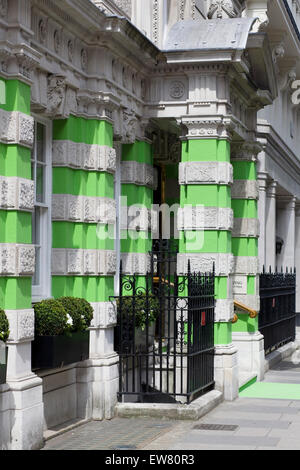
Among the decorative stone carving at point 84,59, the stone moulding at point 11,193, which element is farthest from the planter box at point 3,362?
the decorative stone carving at point 84,59

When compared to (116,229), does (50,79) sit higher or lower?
higher

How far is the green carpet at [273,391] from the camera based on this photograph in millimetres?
16406

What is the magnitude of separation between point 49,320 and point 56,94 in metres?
2.84

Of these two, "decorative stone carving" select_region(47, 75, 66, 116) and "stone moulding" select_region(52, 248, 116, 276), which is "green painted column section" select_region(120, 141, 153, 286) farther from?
"decorative stone carving" select_region(47, 75, 66, 116)

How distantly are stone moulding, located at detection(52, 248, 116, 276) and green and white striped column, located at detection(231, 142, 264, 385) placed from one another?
519cm

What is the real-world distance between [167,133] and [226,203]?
2174 millimetres

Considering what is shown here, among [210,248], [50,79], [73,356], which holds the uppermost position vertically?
[50,79]

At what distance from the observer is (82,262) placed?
13.1 metres

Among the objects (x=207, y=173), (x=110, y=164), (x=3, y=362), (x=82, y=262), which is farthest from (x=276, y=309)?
(x=3, y=362)

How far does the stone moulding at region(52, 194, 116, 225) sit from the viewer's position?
1278 centimetres

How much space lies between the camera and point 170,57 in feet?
50.0
